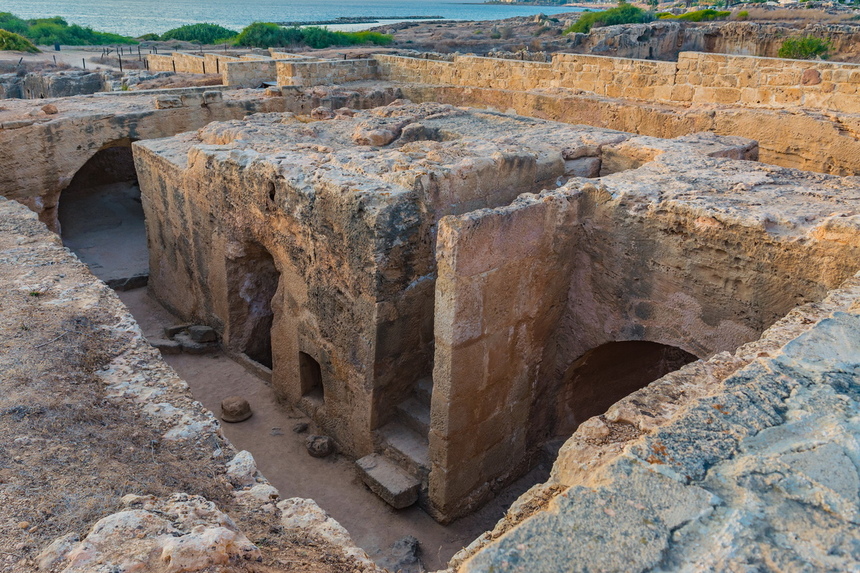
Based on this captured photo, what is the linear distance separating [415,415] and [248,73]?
34.0 feet

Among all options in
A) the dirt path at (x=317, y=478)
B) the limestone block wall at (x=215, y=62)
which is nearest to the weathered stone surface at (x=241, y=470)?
Result: the dirt path at (x=317, y=478)

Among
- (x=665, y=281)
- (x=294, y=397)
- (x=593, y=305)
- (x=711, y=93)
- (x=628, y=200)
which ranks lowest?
(x=294, y=397)

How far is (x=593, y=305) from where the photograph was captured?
5688 mm

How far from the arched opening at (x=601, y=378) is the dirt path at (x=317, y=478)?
2.17 feet

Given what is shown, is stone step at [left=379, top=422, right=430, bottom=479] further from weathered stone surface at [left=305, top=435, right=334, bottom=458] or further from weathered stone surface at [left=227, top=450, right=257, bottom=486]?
weathered stone surface at [left=227, top=450, right=257, bottom=486]

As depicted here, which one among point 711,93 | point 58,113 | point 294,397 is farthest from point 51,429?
point 711,93

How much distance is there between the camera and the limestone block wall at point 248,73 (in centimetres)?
1363

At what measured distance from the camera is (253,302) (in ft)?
26.4

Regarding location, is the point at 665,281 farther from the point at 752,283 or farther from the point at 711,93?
the point at 711,93

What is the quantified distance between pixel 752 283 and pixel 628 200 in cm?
111

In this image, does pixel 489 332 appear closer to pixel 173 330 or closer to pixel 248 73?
pixel 173 330

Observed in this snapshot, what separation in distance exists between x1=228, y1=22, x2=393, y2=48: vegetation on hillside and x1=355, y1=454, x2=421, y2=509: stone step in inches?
913

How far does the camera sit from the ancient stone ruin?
2.25 meters

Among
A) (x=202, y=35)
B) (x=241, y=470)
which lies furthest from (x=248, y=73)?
(x=202, y=35)
